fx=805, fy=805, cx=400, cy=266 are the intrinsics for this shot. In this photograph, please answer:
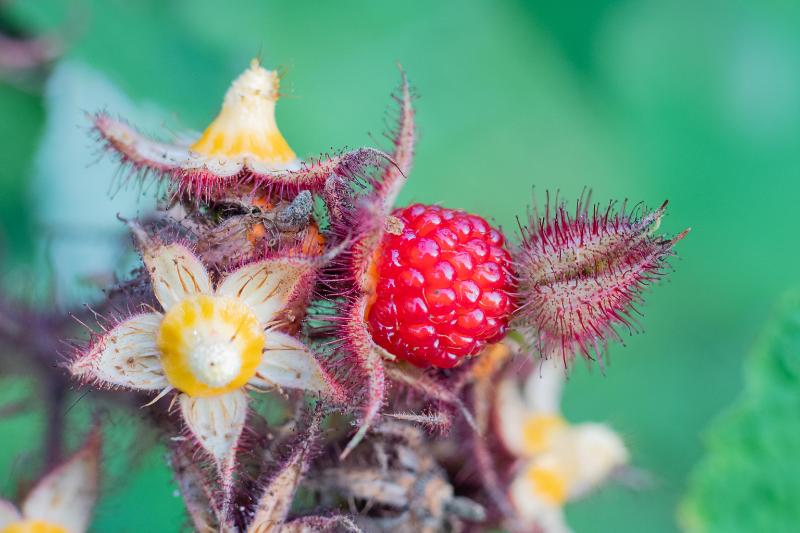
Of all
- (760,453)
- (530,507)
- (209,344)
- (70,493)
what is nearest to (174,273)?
(209,344)

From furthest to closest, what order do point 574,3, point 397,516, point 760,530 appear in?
point 574,3 → point 760,530 → point 397,516

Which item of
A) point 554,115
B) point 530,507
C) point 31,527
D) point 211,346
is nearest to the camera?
point 211,346

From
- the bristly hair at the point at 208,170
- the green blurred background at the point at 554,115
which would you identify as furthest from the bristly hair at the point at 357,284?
the green blurred background at the point at 554,115

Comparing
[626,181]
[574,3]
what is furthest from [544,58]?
[626,181]

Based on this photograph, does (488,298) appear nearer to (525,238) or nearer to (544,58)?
(525,238)

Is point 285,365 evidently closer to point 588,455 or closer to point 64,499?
point 64,499

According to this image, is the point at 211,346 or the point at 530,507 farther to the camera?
the point at 530,507

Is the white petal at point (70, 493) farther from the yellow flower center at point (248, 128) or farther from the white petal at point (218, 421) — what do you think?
the yellow flower center at point (248, 128)
